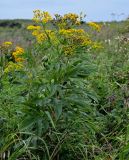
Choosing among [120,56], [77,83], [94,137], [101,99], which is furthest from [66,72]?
[120,56]

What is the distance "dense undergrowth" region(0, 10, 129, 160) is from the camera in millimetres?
3664

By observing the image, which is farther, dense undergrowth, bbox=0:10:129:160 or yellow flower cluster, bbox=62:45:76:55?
yellow flower cluster, bbox=62:45:76:55

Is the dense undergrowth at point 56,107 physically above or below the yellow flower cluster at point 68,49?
below

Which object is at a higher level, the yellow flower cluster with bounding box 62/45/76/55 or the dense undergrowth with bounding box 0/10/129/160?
the yellow flower cluster with bounding box 62/45/76/55

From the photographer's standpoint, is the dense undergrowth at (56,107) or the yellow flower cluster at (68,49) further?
the yellow flower cluster at (68,49)

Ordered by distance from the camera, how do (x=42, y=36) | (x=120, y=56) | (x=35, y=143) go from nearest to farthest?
(x=35, y=143) → (x=42, y=36) → (x=120, y=56)

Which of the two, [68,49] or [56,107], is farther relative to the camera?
[68,49]

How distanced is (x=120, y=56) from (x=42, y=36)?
1891 mm

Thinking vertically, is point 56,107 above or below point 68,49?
below

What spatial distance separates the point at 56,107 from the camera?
12.0 ft

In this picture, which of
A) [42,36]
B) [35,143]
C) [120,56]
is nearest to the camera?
[35,143]

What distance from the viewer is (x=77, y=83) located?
12.5 ft

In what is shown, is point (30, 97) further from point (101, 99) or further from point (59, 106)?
point (101, 99)

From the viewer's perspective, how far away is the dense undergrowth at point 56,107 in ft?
12.0
